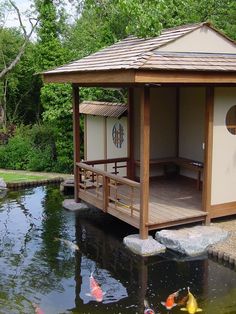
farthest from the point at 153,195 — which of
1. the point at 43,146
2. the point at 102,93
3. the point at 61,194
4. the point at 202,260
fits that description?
the point at 43,146

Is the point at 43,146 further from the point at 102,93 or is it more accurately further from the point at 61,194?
the point at 61,194

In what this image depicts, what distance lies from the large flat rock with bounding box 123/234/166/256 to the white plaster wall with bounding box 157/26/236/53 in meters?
3.57

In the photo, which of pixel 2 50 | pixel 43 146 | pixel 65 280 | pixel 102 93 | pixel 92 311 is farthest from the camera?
pixel 2 50

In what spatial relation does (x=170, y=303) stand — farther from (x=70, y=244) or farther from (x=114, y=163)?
(x=114, y=163)

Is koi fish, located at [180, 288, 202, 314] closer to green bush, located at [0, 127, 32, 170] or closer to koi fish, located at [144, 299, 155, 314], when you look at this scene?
koi fish, located at [144, 299, 155, 314]

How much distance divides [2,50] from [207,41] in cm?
1427

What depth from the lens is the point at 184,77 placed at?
7.64 meters

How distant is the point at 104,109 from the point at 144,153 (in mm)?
4927

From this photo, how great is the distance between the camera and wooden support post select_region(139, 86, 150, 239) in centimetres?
773

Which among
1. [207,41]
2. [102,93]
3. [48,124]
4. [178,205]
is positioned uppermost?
[207,41]

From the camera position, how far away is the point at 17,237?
9016mm

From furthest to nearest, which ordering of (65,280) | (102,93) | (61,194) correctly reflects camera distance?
(102,93) → (61,194) → (65,280)

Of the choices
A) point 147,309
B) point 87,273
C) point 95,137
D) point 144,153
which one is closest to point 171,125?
point 95,137

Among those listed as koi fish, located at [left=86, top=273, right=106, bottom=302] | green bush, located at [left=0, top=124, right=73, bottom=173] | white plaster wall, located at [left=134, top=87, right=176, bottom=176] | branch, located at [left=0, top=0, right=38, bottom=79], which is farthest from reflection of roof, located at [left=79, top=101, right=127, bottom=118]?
branch, located at [left=0, top=0, right=38, bottom=79]
